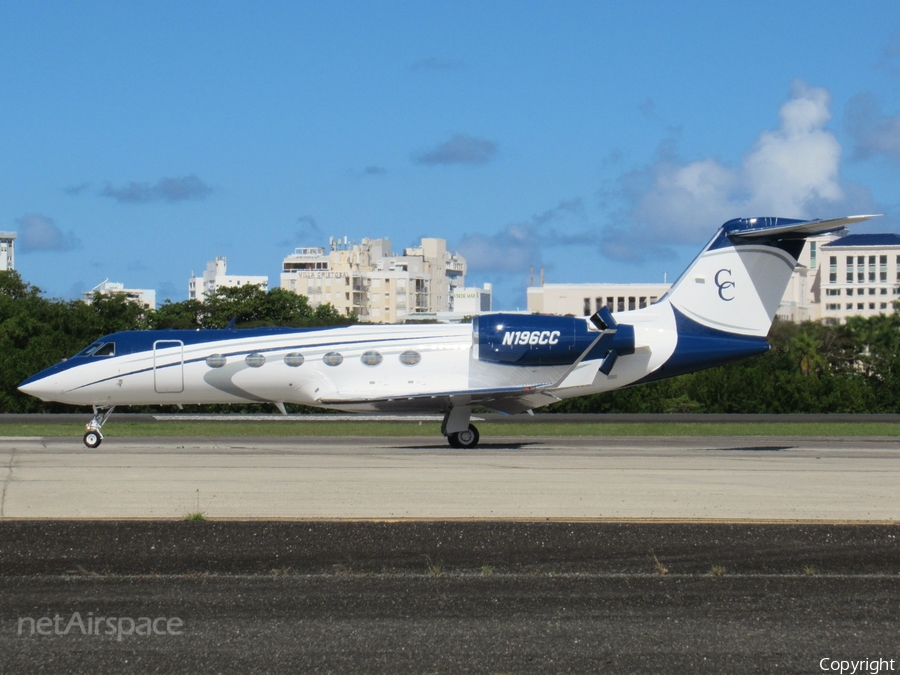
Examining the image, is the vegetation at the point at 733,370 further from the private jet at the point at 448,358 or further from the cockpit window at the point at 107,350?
the cockpit window at the point at 107,350

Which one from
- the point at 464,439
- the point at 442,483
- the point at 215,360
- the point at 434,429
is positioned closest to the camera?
the point at 442,483

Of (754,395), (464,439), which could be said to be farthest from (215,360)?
(754,395)

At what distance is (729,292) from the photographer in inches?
1066

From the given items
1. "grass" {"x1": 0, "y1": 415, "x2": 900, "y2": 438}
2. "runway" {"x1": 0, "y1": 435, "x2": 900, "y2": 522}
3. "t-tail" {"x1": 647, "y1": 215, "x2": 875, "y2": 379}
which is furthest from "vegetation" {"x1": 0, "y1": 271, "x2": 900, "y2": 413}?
"t-tail" {"x1": 647, "y1": 215, "x2": 875, "y2": 379}

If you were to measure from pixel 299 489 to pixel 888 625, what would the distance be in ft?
31.2

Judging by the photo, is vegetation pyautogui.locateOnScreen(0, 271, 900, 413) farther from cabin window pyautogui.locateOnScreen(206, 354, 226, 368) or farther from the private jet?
the private jet

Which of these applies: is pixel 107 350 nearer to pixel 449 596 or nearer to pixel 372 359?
pixel 372 359

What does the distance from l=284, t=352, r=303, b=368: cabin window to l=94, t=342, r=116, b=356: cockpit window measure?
4.52 m

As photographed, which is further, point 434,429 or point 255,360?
point 434,429

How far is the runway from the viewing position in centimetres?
1359

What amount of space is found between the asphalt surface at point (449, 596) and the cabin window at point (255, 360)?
14222 mm

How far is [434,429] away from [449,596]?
26.8m

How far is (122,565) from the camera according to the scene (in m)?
10.2

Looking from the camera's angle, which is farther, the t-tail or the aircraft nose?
the t-tail
